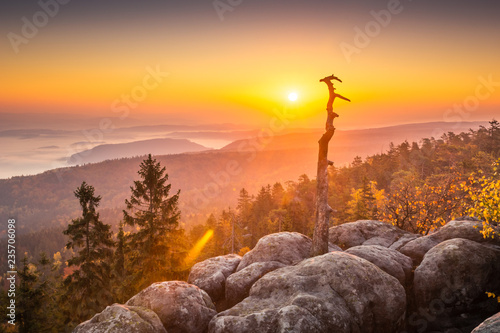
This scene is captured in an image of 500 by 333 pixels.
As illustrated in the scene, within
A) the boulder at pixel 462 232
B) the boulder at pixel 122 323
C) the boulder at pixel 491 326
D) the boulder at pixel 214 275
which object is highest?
the boulder at pixel 462 232

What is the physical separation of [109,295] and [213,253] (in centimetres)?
4448

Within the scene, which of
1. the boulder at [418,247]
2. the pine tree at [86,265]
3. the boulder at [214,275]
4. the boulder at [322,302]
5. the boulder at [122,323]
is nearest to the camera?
the boulder at [122,323]

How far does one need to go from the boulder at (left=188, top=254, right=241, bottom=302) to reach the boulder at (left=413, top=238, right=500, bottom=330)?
12.4 meters

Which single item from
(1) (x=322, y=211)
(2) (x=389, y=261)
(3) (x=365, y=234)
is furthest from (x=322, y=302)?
(3) (x=365, y=234)

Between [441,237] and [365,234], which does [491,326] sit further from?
[365,234]

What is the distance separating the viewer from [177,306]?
15586 millimetres

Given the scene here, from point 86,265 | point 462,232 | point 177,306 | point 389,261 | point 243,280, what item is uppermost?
point 462,232

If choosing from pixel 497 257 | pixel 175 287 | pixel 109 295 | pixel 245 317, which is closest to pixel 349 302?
pixel 245 317

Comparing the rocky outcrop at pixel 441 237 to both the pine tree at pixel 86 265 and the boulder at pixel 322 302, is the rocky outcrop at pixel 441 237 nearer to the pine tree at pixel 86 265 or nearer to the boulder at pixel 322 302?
the boulder at pixel 322 302

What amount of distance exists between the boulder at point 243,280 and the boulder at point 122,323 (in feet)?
17.9

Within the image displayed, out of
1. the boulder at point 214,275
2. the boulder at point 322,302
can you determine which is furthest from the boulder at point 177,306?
the boulder at point 214,275

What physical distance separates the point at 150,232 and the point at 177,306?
17247 mm

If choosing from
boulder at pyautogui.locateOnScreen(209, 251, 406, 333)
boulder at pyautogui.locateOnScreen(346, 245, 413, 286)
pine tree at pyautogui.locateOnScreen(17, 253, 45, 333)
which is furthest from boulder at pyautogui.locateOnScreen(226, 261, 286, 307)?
pine tree at pyautogui.locateOnScreen(17, 253, 45, 333)

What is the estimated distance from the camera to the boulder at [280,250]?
68.9ft
